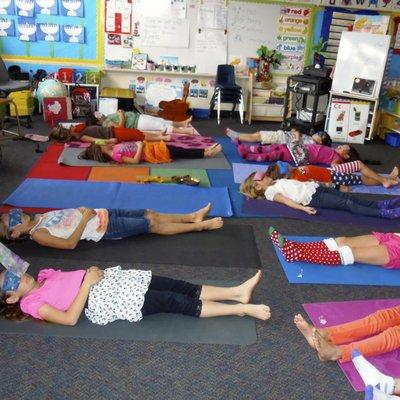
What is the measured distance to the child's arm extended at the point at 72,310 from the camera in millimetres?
1927

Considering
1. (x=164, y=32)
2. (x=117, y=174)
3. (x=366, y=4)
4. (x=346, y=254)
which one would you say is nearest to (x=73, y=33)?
(x=164, y=32)

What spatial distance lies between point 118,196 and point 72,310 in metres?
1.69

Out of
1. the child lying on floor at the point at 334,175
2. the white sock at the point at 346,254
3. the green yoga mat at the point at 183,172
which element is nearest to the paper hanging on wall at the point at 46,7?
the green yoga mat at the point at 183,172

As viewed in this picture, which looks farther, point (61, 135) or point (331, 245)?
point (61, 135)

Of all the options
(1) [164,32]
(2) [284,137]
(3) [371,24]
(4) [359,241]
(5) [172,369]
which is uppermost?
(3) [371,24]

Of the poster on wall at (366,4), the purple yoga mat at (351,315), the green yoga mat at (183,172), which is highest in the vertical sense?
the poster on wall at (366,4)

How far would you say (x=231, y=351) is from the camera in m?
1.95

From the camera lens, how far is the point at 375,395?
5.42ft

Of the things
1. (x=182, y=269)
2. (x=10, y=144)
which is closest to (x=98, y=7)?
(x=10, y=144)

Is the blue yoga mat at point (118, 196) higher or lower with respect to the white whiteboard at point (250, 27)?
lower

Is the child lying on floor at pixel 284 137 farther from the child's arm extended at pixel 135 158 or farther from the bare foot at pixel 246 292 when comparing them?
the bare foot at pixel 246 292

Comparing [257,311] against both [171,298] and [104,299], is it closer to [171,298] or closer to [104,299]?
[171,298]

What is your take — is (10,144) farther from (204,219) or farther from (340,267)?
(340,267)

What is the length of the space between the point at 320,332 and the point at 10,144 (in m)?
4.13
